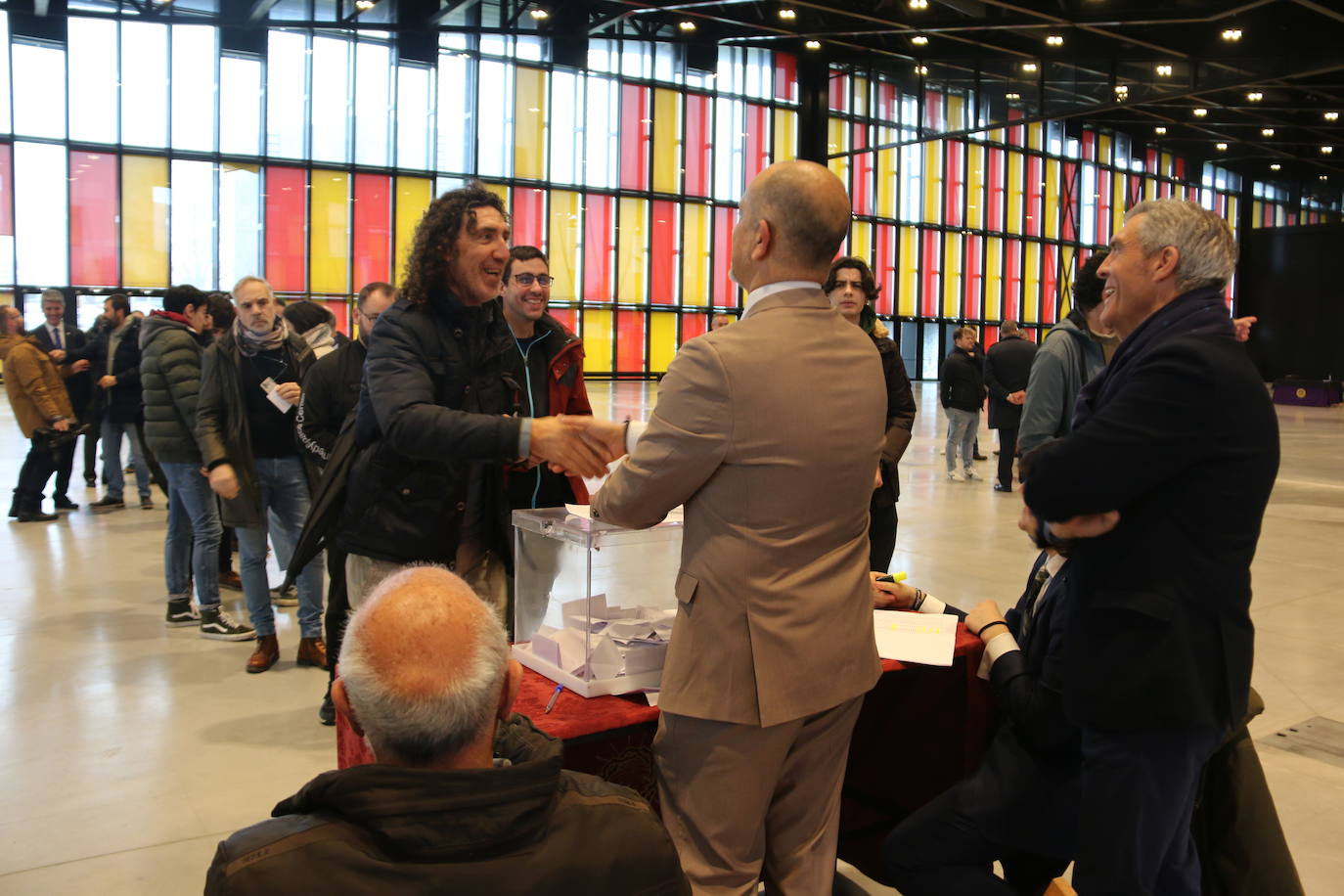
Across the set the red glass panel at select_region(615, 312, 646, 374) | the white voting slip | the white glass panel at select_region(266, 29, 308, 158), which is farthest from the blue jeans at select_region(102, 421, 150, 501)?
the red glass panel at select_region(615, 312, 646, 374)

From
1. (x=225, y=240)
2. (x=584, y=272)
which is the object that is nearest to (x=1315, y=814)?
(x=225, y=240)

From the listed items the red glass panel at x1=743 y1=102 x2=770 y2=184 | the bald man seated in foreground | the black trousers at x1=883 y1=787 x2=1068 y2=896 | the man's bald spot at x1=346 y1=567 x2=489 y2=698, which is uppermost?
the red glass panel at x1=743 y1=102 x2=770 y2=184

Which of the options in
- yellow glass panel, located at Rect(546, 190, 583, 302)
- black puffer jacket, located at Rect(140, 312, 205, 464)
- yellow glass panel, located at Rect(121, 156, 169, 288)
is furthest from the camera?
yellow glass panel, located at Rect(546, 190, 583, 302)

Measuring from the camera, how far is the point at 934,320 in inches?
1199

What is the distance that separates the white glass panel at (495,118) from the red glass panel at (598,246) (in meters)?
2.26

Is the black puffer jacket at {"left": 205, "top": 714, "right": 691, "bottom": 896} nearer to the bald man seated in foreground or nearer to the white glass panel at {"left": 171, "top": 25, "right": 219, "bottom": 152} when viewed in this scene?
the bald man seated in foreground

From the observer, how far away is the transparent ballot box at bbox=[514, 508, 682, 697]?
2.21 metres

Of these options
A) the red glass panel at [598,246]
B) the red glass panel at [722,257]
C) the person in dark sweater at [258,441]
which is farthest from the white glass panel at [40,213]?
the person in dark sweater at [258,441]

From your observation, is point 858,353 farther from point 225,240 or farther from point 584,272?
point 584,272

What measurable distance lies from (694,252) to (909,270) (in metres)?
7.04

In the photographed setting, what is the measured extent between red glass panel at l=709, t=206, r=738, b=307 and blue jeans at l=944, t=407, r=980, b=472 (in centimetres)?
1521

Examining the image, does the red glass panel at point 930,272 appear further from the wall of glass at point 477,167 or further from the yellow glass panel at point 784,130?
the yellow glass panel at point 784,130

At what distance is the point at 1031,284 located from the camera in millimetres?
32438

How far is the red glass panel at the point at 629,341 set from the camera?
2567cm
